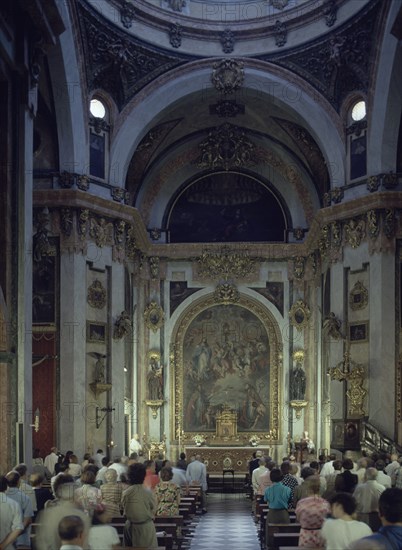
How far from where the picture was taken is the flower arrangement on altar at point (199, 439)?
32656mm

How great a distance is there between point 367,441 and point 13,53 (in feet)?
43.7

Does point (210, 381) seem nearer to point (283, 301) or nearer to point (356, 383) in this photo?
point (283, 301)

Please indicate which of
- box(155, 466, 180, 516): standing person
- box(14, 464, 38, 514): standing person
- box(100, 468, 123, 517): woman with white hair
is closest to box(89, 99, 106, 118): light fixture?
box(155, 466, 180, 516): standing person

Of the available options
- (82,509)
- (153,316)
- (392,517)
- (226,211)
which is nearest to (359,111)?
(226,211)

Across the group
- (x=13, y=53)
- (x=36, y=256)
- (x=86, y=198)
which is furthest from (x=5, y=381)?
(x=86, y=198)

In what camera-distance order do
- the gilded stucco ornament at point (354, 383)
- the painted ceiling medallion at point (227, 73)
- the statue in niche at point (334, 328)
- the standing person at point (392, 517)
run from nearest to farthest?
the standing person at point (392, 517) → the gilded stucco ornament at point (354, 383) → the statue in niche at point (334, 328) → the painted ceiling medallion at point (227, 73)

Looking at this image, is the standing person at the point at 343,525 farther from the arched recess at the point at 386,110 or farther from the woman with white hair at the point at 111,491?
the arched recess at the point at 386,110

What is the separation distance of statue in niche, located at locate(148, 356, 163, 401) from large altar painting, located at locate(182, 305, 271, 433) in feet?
3.00

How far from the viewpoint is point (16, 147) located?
1762 cm

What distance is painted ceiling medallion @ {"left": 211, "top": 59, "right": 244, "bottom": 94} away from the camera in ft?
96.4

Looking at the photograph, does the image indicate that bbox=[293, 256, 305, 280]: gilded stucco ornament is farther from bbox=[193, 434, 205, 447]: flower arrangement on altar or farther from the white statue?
the white statue

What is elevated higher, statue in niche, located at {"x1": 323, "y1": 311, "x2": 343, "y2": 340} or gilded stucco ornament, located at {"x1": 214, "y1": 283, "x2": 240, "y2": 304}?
gilded stucco ornament, located at {"x1": 214, "y1": 283, "x2": 240, "y2": 304}

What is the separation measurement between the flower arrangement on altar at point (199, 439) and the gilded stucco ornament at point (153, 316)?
3687 millimetres

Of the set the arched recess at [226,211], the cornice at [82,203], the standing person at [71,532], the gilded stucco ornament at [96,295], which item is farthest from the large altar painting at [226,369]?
the standing person at [71,532]
